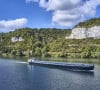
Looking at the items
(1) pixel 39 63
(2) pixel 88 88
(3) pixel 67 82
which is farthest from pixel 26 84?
(1) pixel 39 63

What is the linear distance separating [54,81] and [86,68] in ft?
100

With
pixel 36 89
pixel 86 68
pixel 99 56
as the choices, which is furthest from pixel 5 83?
pixel 99 56

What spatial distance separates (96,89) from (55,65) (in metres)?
59.9

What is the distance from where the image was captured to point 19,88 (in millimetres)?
71938

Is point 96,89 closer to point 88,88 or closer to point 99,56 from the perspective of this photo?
point 88,88

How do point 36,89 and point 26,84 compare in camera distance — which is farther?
point 26,84

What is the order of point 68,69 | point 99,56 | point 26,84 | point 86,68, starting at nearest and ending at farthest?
point 26,84 → point 86,68 → point 68,69 → point 99,56

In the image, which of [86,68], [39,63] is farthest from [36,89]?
[39,63]

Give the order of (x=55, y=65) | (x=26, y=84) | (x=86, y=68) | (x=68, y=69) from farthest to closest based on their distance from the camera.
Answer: (x=55, y=65) → (x=68, y=69) → (x=86, y=68) → (x=26, y=84)

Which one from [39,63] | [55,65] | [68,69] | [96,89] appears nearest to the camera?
[96,89]

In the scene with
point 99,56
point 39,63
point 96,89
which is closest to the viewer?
point 96,89

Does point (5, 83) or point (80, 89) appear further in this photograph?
point (5, 83)

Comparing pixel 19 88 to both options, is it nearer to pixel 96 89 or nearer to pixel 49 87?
pixel 49 87

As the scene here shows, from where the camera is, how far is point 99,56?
197 meters
